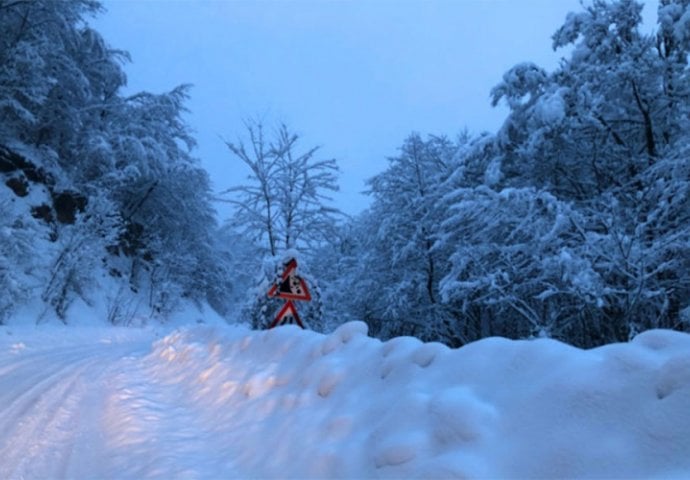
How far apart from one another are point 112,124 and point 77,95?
3.24 m

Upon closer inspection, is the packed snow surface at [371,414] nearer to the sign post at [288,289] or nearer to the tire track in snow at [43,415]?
the tire track in snow at [43,415]

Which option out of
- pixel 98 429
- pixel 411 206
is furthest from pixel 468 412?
pixel 411 206

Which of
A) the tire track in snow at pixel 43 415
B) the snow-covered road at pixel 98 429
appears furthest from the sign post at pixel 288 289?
the tire track in snow at pixel 43 415

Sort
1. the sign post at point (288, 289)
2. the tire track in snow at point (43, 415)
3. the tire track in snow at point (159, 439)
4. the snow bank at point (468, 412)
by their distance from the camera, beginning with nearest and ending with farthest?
the snow bank at point (468, 412)
the tire track in snow at point (159, 439)
the tire track in snow at point (43, 415)
the sign post at point (288, 289)

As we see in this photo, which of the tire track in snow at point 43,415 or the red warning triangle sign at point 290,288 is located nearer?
the tire track in snow at point 43,415

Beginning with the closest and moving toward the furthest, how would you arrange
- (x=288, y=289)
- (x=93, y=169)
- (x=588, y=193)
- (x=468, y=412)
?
1. (x=468, y=412)
2. (x=288, y=289)
3. (x=588, y=193)
4. (x=93, y=169)

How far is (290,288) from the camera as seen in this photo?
7020 millimetres

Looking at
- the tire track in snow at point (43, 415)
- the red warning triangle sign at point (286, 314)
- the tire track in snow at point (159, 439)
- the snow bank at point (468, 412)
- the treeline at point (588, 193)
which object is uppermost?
the treeline at point (588, 193)

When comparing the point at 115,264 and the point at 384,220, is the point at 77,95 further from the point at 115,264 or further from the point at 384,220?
the point at 384,220

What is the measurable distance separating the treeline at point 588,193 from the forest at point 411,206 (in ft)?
0.14

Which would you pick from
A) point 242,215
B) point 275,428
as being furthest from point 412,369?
point 242,215

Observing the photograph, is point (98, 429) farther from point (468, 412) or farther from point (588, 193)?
point (588, 193)

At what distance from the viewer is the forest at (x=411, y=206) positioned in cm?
771

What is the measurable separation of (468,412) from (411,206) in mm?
14090
